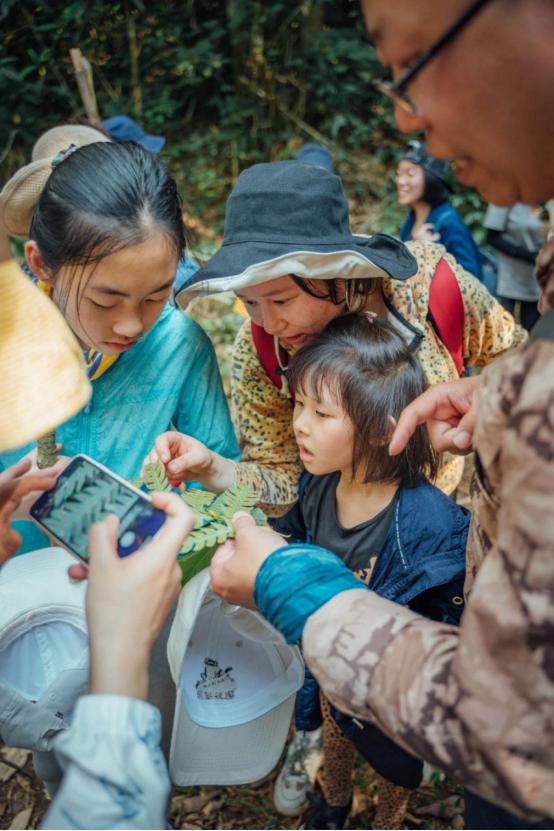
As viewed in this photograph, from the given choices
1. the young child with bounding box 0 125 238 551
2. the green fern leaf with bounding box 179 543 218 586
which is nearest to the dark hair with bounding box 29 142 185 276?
the young child with bounding box 0 125 238 551

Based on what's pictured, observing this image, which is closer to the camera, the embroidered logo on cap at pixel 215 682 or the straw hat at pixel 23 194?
the embroidered logo on cap at pixel 215 682

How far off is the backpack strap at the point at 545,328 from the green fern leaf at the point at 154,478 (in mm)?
1042

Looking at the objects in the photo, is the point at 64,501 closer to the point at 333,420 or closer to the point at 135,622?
the point at 135,622

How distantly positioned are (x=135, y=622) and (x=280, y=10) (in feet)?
30.6

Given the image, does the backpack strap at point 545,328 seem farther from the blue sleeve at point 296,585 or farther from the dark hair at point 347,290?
the dark hair at point 347,290

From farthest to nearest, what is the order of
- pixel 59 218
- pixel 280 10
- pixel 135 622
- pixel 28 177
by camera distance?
pixel 280 10 < pixel 28 177 < pixel 59 218 < pixel 135 622

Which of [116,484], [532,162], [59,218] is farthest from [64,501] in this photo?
[532,162]

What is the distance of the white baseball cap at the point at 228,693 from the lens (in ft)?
5.85

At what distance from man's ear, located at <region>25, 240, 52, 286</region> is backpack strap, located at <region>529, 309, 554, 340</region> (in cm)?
152

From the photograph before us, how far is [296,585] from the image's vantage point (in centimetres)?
127

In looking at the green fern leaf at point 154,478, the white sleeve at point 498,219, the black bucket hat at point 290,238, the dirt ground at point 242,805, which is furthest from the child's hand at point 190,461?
the white sleeve at point 498,219

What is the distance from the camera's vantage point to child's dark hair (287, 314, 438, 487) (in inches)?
82.5

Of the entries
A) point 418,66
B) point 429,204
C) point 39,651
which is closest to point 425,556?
point 39,651

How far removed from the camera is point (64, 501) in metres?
1.57
